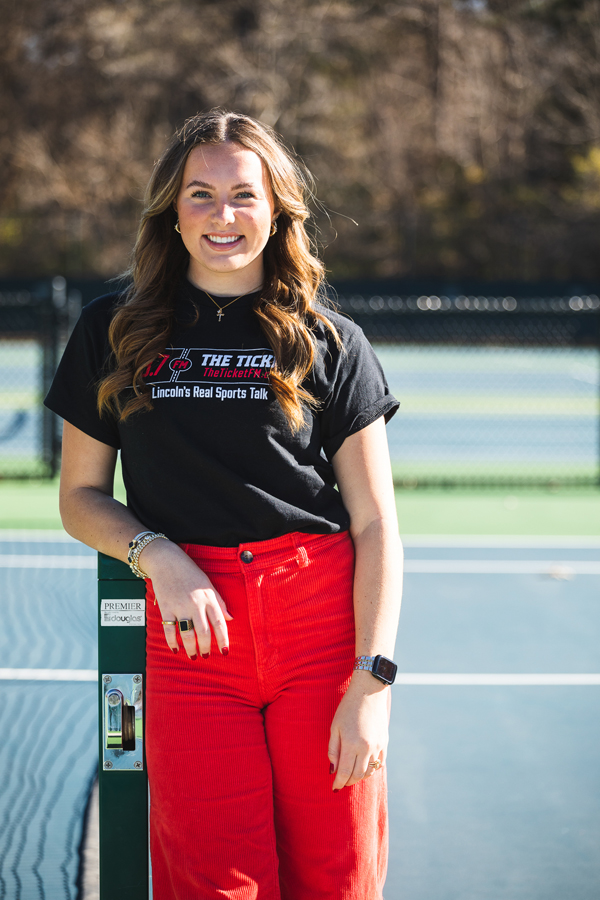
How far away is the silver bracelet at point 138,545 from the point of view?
5.91ft

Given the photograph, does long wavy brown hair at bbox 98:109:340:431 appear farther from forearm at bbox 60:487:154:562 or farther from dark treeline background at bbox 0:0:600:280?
dark treeline background at bbox 0:0:600:280

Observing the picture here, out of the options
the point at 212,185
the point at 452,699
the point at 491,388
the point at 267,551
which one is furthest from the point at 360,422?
the point at 491,388

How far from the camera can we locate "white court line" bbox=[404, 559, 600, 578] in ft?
19.6

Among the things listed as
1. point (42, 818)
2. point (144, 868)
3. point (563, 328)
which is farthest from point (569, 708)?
point (563, 328)

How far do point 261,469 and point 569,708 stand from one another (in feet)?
9.12

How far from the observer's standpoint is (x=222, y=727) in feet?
5.75

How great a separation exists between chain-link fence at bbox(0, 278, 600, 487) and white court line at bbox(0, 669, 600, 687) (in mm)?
2741

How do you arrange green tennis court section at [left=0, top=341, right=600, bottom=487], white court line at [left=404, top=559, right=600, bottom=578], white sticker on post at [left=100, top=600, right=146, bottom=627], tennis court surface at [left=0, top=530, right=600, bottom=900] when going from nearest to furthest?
1. white sticker on post at [left=100, top=600, right=146, bottom=627]
2. tennis court surface at [left=0, top=530, right=600, bottom=900]
3. white court line at [left=404, top=559, right=600, bottom=578]
4. green tennis court section at [left=0, top=341, right=600, bottom=487]

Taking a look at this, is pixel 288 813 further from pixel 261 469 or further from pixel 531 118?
pixel 531 118

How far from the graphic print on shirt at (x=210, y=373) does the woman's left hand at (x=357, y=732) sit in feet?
1.96

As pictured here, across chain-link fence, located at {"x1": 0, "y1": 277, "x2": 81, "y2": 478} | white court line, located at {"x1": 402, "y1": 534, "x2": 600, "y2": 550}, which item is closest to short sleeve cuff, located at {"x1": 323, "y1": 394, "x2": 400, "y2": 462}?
white court line, located at {"x1": 402, "y1": 534, "x2": 600, "y2": 550}

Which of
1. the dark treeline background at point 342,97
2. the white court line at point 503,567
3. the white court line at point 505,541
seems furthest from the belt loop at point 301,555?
the dark treeline background at point 342,97

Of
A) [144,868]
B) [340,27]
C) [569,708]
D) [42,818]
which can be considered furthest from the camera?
[340,27]

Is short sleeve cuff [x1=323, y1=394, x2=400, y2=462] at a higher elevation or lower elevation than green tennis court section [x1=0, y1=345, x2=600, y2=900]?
higher
